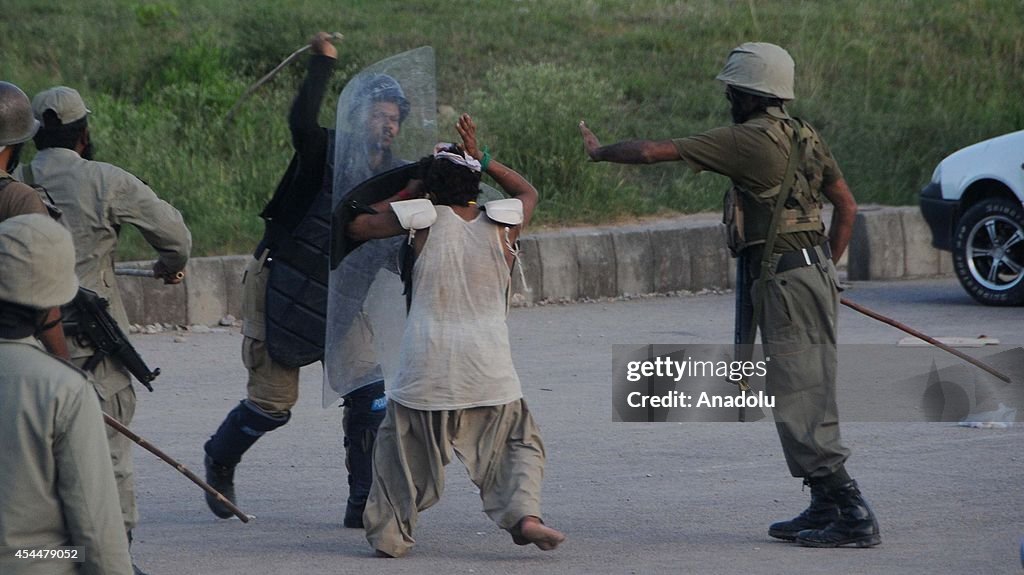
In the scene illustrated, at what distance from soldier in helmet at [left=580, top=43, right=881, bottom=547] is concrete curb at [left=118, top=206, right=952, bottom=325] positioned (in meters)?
5.64

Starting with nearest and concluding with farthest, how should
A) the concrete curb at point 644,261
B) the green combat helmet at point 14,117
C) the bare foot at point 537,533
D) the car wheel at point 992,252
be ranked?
the green combat helmet at point 14,117, the bare foot at point 537,533, the concrete curb at point 644,261, the car wheel at point 992,252

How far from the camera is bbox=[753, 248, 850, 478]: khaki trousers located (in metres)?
5.07

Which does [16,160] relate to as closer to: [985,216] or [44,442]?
[44,442]

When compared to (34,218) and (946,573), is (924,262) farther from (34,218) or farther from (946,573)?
(34,218)

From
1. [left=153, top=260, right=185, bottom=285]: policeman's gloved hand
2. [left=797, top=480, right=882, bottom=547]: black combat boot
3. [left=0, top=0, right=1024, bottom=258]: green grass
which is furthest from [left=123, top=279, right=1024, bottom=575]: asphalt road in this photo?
[left=0, top=0, right=1024, bottom=258]: green grass

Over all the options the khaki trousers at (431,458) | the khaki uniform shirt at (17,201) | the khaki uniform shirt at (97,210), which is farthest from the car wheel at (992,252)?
the khaki uniform shirt at (17,201)

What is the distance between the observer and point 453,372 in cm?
498

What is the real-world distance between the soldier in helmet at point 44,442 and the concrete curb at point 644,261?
7314 mm

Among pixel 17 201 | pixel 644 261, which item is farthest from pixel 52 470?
pixel 644 261

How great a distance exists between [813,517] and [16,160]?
289 cm

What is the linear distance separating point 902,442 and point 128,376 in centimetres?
378

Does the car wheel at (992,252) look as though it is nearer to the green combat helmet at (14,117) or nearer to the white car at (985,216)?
the white car at (985,216)

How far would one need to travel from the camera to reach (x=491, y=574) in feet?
16.1

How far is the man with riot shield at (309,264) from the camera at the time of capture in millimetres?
5234
